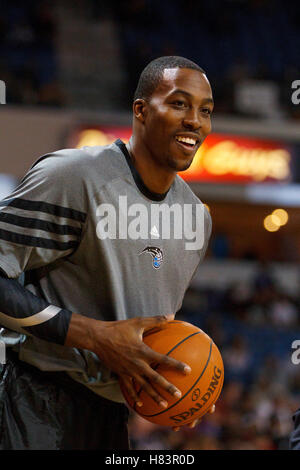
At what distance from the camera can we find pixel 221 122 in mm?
10320

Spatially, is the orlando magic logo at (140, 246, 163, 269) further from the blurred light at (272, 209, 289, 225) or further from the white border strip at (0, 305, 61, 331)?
the blurred light at (272, 209, 289, 225)

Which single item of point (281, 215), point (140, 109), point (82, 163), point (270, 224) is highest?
point (140, 109)

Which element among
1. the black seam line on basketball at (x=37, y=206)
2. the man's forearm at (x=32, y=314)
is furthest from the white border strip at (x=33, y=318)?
the black seam line on basketball at (x=37, y=206)

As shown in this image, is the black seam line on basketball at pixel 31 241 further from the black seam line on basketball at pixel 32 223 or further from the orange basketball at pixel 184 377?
the orange basketball at pixel 184 377

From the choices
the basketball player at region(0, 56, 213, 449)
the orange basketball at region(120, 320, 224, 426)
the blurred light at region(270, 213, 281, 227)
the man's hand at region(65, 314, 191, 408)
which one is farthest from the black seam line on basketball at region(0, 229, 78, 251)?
the blurred light at region(270, 213, 281, 227)

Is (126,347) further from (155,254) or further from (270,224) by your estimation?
(270,224)

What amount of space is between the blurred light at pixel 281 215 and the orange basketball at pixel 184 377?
10180 millimetres

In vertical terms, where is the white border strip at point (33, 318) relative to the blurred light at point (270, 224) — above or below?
above

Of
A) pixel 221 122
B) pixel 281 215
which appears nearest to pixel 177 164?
pixel 221 122

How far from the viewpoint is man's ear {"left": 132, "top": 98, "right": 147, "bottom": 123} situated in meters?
2.45

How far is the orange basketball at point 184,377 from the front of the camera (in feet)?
7.29

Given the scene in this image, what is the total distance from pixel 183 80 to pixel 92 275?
762 mm

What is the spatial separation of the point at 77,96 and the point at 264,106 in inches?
123
